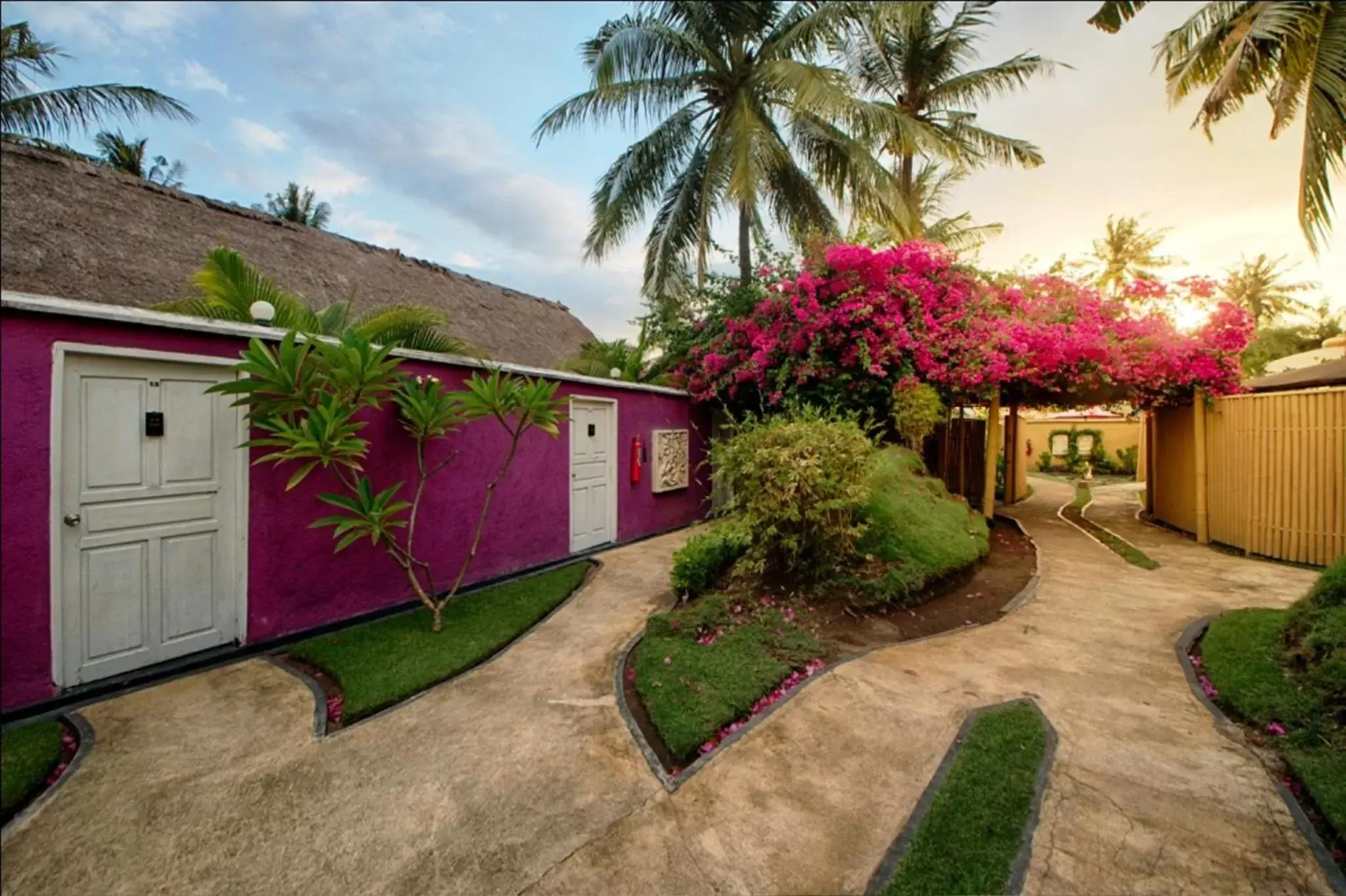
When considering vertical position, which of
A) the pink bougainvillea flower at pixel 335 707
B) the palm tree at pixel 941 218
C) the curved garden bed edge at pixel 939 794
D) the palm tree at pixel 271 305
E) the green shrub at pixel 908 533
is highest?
the palm tree at pixel 941 218

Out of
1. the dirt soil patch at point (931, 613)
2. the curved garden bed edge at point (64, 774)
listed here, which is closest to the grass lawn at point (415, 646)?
the curved garden bed edge at point (64, 774)

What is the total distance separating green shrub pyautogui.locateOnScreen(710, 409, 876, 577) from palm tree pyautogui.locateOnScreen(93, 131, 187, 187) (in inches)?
629

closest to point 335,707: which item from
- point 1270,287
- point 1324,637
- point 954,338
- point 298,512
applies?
point 298,512

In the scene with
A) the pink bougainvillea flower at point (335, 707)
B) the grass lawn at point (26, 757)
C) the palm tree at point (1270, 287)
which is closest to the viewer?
the grass lawn at point (26, 757)

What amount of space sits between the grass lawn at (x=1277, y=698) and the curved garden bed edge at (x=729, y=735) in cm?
146

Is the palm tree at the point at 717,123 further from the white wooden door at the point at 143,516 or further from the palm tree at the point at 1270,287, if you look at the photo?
the palm tree at the point at 1270,287

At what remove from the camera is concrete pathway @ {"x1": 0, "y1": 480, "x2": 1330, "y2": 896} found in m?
2.07

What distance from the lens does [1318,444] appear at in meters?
6.45

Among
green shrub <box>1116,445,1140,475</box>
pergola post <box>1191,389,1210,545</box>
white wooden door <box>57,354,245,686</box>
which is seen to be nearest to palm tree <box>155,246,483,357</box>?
white wooden door <box>57,354,245,686</box>

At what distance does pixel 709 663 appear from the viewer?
3.82m

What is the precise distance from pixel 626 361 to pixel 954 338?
18.0ft

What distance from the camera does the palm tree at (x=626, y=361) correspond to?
977 cm

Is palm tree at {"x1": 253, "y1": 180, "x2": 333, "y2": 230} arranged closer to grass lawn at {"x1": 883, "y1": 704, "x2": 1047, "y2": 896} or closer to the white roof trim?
the white roof trim

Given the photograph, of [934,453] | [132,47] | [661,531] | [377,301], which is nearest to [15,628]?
[132,47]
